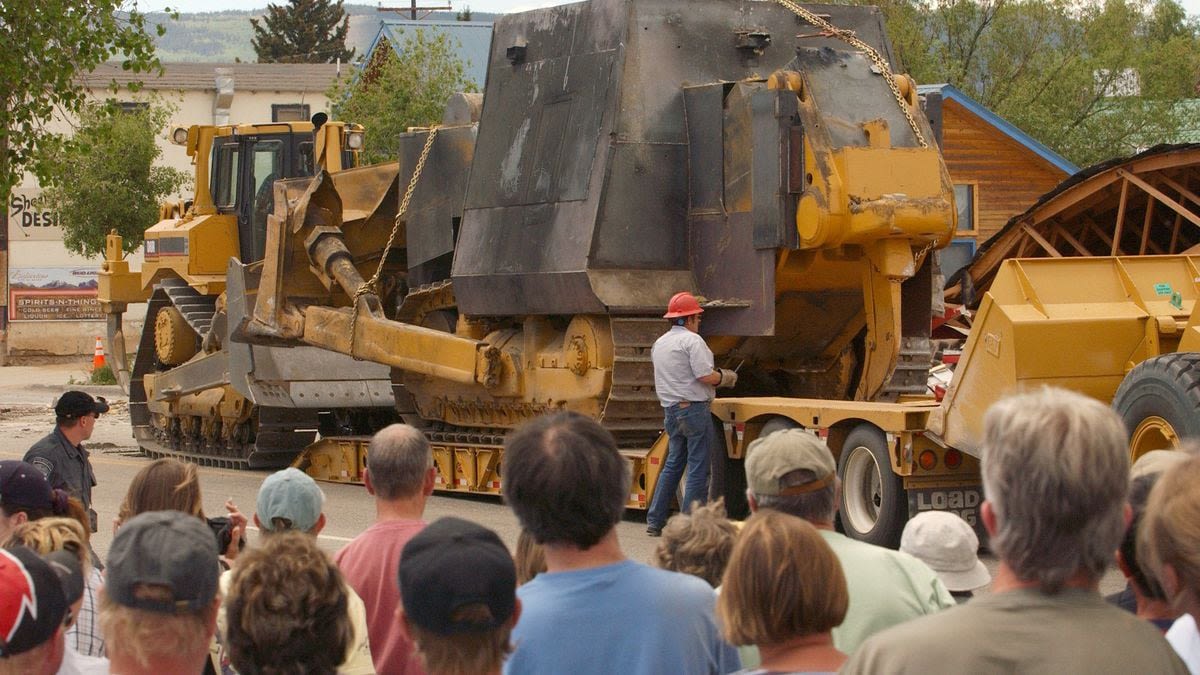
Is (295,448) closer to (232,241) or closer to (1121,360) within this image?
(232,241)

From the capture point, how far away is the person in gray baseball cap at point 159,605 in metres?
3.90

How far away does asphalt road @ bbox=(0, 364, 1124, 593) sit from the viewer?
500 inches

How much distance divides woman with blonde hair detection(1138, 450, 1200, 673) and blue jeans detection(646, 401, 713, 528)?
8590 mm

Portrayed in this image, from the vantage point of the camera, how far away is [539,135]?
14148mm

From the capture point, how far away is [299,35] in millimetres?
A: 80250

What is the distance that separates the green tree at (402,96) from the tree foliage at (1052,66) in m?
9.32

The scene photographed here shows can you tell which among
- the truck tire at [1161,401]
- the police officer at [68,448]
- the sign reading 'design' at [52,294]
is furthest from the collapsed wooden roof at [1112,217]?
the sign reading 'design' at [52,294]

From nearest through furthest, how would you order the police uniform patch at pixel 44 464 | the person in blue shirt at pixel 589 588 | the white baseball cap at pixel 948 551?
the person in blue shirt at pixel 589 588, the white baseball cap at pixel 948 551, the police uniform patch at pixel 44 464

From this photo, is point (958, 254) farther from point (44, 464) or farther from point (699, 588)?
point (699, 588)

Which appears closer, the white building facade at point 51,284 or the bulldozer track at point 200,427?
the bulldozer track at point 200,427

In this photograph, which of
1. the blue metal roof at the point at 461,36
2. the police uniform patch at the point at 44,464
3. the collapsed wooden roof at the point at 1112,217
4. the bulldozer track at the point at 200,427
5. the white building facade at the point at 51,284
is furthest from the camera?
the white building facade at the point at 51,284

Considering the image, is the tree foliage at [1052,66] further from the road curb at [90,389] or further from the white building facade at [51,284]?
the road curb at [90,389]

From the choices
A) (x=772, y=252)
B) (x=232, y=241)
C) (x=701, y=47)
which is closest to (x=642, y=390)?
(x=772, y=252)

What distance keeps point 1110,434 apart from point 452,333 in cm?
1290
